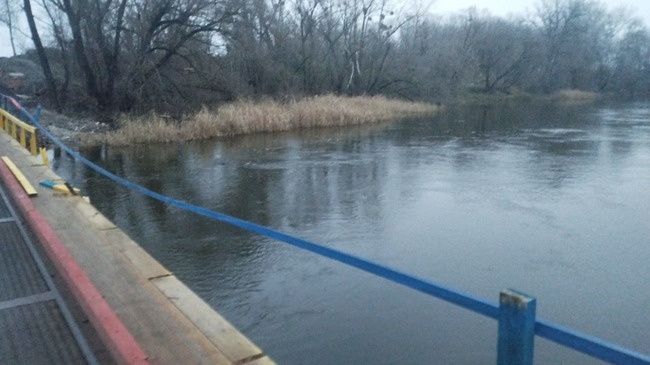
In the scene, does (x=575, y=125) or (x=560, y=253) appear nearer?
(x=560, y=253)

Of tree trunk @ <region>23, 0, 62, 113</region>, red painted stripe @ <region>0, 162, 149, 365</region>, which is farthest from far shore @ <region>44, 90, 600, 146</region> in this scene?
red painted stripe @ <region>0, 162, 149, 365</region>

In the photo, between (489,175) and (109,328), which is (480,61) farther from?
(109,328)

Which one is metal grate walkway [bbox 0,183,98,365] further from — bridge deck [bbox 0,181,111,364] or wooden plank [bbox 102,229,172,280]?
wooden plank [bbox 102,229,172,280]

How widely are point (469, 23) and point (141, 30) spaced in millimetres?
48936

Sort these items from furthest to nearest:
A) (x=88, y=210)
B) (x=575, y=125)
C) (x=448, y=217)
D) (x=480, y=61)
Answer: (x=480, y=61)
(x=575, y=125)
(x=448, y=217)
(x=88, y=210)

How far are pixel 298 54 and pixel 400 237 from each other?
29.5 meters

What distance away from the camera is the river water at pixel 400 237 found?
19.6 ft

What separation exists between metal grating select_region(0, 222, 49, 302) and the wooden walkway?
25 cm

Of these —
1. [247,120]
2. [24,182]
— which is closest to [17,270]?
[24,182]

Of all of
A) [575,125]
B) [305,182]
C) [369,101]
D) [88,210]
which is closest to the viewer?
[88,210]

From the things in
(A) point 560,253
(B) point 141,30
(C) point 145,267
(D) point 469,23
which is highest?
(D) point 469,23

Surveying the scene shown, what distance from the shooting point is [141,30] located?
2466cm

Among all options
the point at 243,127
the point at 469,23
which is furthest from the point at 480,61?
the point at 243,127

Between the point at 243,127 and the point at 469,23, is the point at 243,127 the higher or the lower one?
the lower one
